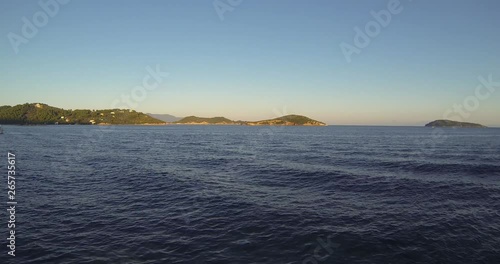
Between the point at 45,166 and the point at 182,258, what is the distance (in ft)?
137

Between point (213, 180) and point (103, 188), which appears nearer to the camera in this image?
point (103, 188)

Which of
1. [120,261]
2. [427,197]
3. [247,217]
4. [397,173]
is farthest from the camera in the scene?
[397,173]

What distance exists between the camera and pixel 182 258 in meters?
16.0

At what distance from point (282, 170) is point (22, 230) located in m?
32.9

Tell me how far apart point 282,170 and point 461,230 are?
2634cm

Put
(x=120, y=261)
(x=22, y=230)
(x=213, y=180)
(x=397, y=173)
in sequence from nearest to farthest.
→ (x=120, y=261), (x=22, y=230), (x=213, y=180), (x=397, y=173)

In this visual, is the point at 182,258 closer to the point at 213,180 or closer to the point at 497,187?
the point at 213,180

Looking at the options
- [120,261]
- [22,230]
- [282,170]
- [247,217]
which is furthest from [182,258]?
[282,170]

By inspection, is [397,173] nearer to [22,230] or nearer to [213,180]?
[213,180]

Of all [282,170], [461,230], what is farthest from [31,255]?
[282,170]

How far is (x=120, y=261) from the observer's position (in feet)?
50.3

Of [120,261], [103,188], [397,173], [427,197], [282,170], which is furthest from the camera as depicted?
[282,170]

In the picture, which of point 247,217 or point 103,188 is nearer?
point 247,217

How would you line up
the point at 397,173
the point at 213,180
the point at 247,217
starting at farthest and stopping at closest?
the point at 397,173 < the point at 213,180 < the point at 247,217
